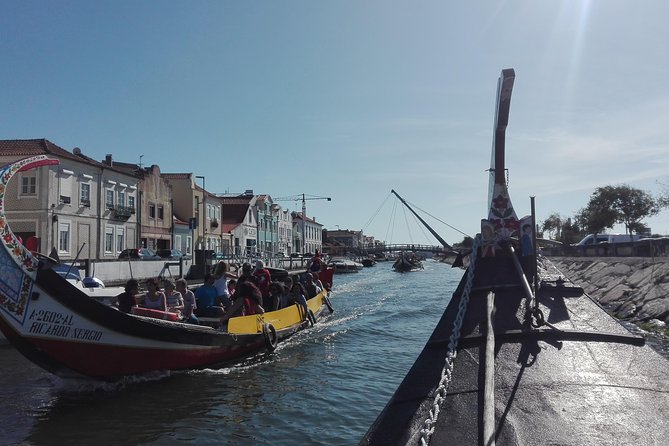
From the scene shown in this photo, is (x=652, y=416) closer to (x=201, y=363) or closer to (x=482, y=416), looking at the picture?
(x=482, y=416)

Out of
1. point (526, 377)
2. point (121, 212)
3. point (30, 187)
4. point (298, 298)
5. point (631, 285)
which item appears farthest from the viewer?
point (121, 212)

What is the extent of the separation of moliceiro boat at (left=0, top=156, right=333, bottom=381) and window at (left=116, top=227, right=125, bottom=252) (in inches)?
1107

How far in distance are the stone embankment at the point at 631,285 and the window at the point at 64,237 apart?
2493 cm

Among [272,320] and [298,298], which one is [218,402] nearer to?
Answer: [272,320]

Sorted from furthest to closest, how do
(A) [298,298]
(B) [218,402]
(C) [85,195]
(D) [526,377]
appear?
(C) [85,195]
(A) [298,298]
(B) [218,402]
(D) [526,377]

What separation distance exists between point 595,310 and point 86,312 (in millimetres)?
7645

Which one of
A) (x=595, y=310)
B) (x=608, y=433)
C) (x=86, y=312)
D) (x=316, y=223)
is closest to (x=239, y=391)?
(x=86, y=312)

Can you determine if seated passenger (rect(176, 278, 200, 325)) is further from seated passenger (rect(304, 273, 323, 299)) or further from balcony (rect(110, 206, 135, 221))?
balcony (rect(110, 206, 135, 221))

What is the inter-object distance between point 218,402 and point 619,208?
58.3 metres

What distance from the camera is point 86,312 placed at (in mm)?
9156

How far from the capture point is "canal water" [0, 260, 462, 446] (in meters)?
7.63

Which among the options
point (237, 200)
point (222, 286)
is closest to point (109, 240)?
point (222, 286)

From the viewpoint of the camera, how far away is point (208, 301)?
42.2ft

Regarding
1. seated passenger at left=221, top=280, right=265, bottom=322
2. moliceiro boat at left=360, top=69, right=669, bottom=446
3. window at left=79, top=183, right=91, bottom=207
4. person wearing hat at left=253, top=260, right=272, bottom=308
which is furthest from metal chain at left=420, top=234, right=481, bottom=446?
window at left=79, top=183, right=91, bottom=207
